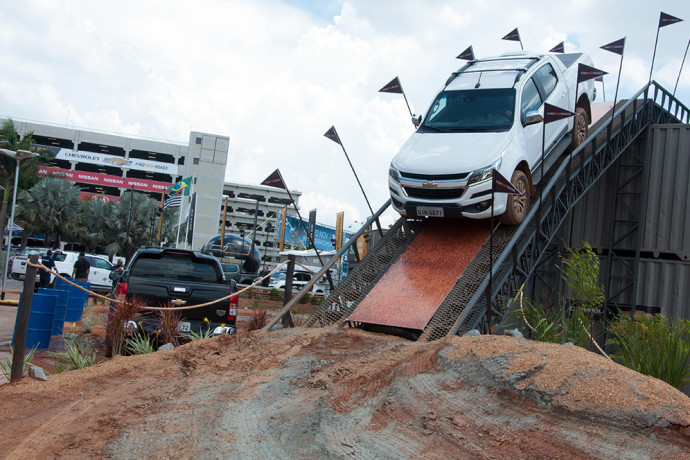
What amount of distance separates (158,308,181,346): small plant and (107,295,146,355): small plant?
0.39m

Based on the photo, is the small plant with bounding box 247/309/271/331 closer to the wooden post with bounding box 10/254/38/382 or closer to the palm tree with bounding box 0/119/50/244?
the wooden post with bounding box 10/254/38/382

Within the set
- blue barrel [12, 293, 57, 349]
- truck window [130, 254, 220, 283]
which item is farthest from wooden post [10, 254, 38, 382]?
blue barrel [12, 293, 57, 349]

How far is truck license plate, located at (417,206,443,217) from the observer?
941 centimetres

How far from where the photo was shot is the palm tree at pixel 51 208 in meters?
43.7

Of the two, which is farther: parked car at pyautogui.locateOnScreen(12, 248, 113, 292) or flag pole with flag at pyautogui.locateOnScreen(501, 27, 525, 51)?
parked car at pyautogui.locateOnScreen(12, 248, 113, 292)

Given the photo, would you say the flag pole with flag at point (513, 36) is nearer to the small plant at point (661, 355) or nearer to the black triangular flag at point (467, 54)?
the black triangular flag at point (467, 54)

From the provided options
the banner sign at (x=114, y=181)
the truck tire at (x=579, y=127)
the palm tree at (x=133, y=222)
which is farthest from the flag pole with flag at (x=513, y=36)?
the banner sign at (x=114, y=181)

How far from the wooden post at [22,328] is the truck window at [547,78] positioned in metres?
8.78

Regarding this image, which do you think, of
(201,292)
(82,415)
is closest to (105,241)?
(201,292)

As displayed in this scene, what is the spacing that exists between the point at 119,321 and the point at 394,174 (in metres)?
4.65

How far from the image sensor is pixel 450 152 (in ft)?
31.2

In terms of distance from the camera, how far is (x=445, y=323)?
8070 mm

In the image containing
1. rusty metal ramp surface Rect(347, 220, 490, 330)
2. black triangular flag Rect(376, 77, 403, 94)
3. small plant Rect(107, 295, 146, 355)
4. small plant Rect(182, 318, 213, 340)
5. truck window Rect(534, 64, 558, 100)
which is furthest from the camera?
black triangular flag Rect(376, 77, 403, 94)

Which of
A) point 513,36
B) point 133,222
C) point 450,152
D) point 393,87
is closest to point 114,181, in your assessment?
point 133,222
